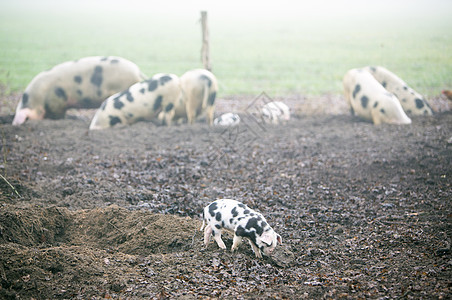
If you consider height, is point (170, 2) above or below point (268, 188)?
above

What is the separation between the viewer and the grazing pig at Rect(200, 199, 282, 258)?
4.28 metres

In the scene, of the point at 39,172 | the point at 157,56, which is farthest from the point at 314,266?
the point at 157,56

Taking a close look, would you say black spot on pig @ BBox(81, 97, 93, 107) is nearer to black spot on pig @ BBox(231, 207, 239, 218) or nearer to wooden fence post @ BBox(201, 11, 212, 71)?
wooden fence post @ BBox(201, 11, 212, 71)

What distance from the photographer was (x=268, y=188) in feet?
21.5

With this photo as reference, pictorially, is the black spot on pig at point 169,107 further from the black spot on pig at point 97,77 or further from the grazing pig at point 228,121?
the black spot on pig at point 97,77

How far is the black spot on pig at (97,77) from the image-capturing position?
1113 cm

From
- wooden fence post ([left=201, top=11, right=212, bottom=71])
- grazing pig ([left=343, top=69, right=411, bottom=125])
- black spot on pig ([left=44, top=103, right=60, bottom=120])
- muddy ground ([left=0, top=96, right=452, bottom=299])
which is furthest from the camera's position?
wooden fence post ([left=201, top=11, right=212, bottom=71])

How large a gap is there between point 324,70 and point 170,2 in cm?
1628

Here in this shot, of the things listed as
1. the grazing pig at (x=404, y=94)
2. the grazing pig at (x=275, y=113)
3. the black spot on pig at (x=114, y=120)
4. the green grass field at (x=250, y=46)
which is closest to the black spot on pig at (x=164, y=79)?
the black spot on pig at (x=114, y=120)

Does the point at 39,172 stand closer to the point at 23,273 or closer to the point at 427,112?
the point at 23,273

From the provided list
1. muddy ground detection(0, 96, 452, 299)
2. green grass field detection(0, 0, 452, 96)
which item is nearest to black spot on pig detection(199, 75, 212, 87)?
muddy ground detection(0, 96, 452, 299)

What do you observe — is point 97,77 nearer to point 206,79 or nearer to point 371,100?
point 206,79

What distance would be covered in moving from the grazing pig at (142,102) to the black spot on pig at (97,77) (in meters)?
0.79

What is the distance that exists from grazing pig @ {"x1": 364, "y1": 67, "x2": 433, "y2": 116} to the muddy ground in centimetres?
110
